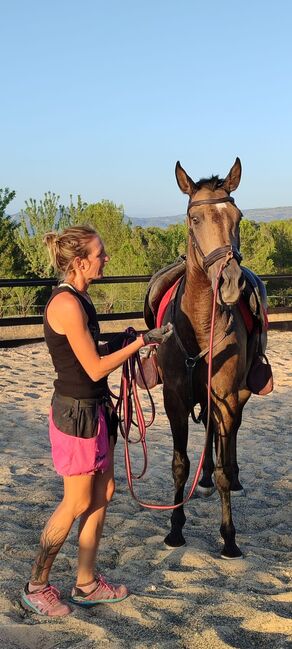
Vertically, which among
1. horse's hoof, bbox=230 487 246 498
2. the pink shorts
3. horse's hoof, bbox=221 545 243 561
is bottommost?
horse's hoof, bbox=230 487 246 498

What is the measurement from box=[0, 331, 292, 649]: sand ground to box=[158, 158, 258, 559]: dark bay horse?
0.85 feet

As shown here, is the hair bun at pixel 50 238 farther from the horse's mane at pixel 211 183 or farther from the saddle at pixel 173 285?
the saddle at pixel 173 285

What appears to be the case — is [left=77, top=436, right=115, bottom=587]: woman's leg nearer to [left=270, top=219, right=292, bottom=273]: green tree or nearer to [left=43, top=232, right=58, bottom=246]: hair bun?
[left=43, top=232, right=58, bottom=246]: hair bun

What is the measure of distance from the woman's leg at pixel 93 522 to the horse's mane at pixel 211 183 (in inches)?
61.6

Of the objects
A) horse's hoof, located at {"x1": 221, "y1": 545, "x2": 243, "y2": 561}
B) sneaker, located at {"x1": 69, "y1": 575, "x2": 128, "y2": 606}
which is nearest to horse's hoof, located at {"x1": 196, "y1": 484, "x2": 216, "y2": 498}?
horse's hoof, located at {"x1": 221, "y1": 545, "x2": 243, "y2": 561}

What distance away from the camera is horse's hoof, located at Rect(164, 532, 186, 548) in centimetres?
370

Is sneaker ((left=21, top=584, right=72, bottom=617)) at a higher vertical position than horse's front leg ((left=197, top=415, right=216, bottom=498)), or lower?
higher

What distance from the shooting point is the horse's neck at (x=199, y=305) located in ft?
11.9

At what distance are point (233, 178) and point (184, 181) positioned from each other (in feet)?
0.92

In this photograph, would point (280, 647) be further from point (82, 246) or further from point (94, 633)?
point (82, 246)

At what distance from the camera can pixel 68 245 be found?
8.77ft

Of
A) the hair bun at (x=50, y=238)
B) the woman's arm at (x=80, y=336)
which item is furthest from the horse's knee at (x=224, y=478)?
the hair bun at (x=50, y=238)

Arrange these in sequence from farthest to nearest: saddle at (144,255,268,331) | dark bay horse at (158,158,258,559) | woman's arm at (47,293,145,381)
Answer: saddle at (144,255,268,331)
dark bay horse at (158,158,258,559)
woman's arm at (47,293,145,381)

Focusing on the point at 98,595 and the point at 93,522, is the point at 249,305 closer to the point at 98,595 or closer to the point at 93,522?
the point at 93,522
